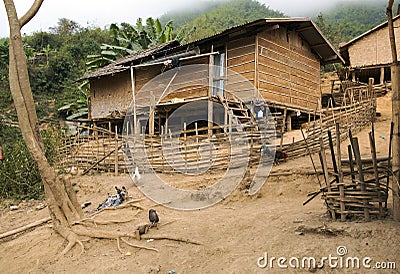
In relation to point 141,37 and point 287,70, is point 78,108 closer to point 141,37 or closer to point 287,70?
point 141,37

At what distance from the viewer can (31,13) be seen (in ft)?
18.2

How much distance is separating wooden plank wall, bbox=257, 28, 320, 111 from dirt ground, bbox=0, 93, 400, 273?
5.57 m

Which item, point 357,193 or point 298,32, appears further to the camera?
point 298,32

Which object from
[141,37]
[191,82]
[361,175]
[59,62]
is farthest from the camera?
[59,62]

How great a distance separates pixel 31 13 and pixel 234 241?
477 cm

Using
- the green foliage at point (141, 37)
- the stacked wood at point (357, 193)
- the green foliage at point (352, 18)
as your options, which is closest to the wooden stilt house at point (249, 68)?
the green foliage at point (141, 37)

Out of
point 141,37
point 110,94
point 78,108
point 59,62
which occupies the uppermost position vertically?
point 141,37

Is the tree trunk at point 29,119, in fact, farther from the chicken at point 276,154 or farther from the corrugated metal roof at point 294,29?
the corrugated metal roof at point 294,29

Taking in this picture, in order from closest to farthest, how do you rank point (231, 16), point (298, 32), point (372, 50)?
point (298, 32) < point (372, 50) < point (231, 16)

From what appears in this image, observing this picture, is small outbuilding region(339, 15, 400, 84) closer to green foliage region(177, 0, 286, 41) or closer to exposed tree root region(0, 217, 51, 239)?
exposed tree root region(0, 217, 51, 239)

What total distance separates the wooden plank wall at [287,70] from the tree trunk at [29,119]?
821 centimetres

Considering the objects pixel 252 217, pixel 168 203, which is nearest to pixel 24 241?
pixel 168 203

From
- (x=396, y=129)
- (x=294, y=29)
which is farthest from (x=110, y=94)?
(x=396, y=129)

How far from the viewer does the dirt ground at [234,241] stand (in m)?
3.57
